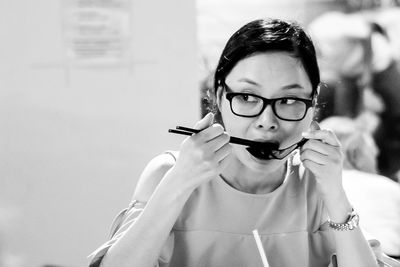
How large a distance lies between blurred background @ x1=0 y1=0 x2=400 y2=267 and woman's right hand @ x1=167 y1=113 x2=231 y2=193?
1196mm

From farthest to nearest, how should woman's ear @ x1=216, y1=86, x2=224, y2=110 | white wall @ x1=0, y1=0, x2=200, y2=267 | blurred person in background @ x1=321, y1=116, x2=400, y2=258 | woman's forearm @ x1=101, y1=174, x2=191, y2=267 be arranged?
blurred person in background @ x1=321, y1=116, x2=400, y2=258 → white wall @ x1=0, y1=0, x2=200, y2=267 → woman's ear @ x1=216, y1=86, x2=224, y2=110 → woman's forearm @ x1=101, y1=174, x2=191, y2=267

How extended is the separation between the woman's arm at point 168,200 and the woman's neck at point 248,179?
0.65 ft

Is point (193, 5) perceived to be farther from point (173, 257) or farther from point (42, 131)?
point (173, 257)

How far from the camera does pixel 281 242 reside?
1.30 metres

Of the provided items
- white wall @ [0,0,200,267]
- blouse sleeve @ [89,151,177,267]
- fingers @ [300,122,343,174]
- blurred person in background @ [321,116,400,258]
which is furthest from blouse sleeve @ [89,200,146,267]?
blurred person in background @ [321,116,400,258]

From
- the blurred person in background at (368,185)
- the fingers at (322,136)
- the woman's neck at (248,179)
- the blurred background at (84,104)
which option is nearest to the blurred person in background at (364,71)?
the blurred person in background at (368,185)

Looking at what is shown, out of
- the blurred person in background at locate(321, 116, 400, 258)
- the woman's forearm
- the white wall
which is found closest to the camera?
the woman's forearm

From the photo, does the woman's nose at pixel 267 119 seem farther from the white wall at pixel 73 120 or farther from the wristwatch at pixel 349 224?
the white wall at pixel 73 120

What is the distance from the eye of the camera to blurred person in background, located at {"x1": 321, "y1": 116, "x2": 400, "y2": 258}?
238 cm

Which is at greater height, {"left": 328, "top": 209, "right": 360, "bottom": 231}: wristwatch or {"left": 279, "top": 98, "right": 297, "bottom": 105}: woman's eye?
{"left": 279, "top": 98, "right": 297, "bottom": 105}: woman's eye

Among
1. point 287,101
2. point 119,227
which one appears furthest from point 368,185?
point 119,227

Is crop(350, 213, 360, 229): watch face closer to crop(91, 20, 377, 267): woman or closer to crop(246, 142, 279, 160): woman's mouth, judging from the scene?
crop(91, 20, 377, 267): woman

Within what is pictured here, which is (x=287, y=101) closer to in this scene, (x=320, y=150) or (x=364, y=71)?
(x=320, y=150)

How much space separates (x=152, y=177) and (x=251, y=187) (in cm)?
25
